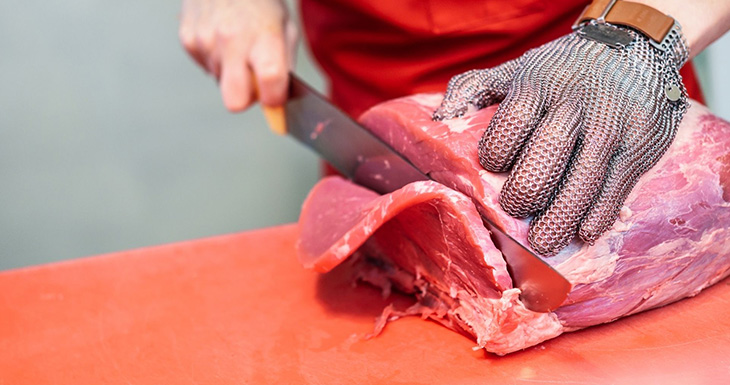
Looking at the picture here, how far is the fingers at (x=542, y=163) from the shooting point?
1424 millimetres

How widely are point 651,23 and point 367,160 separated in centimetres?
85

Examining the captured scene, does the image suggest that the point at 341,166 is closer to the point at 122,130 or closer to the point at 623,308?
the point at 623,308

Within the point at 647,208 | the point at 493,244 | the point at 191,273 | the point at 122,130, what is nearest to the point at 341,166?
the point at 191,273

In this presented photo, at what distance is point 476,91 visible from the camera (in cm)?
169

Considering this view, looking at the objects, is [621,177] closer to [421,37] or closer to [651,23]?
[651,23]

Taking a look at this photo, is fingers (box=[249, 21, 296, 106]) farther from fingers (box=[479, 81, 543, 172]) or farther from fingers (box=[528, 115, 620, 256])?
fingers (box=[528, 115, 620, 256])

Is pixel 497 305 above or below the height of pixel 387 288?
above

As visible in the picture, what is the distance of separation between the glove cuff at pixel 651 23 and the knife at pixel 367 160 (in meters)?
0.64

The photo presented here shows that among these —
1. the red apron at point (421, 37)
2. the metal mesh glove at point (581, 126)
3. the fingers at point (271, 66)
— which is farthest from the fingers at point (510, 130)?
the fingers at point (271, 66)

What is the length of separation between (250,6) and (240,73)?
0.99ft

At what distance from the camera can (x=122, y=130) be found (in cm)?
421

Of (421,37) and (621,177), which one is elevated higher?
(621,177)

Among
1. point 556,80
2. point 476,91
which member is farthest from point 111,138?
point 556,80

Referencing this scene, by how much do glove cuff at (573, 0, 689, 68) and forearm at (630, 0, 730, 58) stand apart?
4 cm
